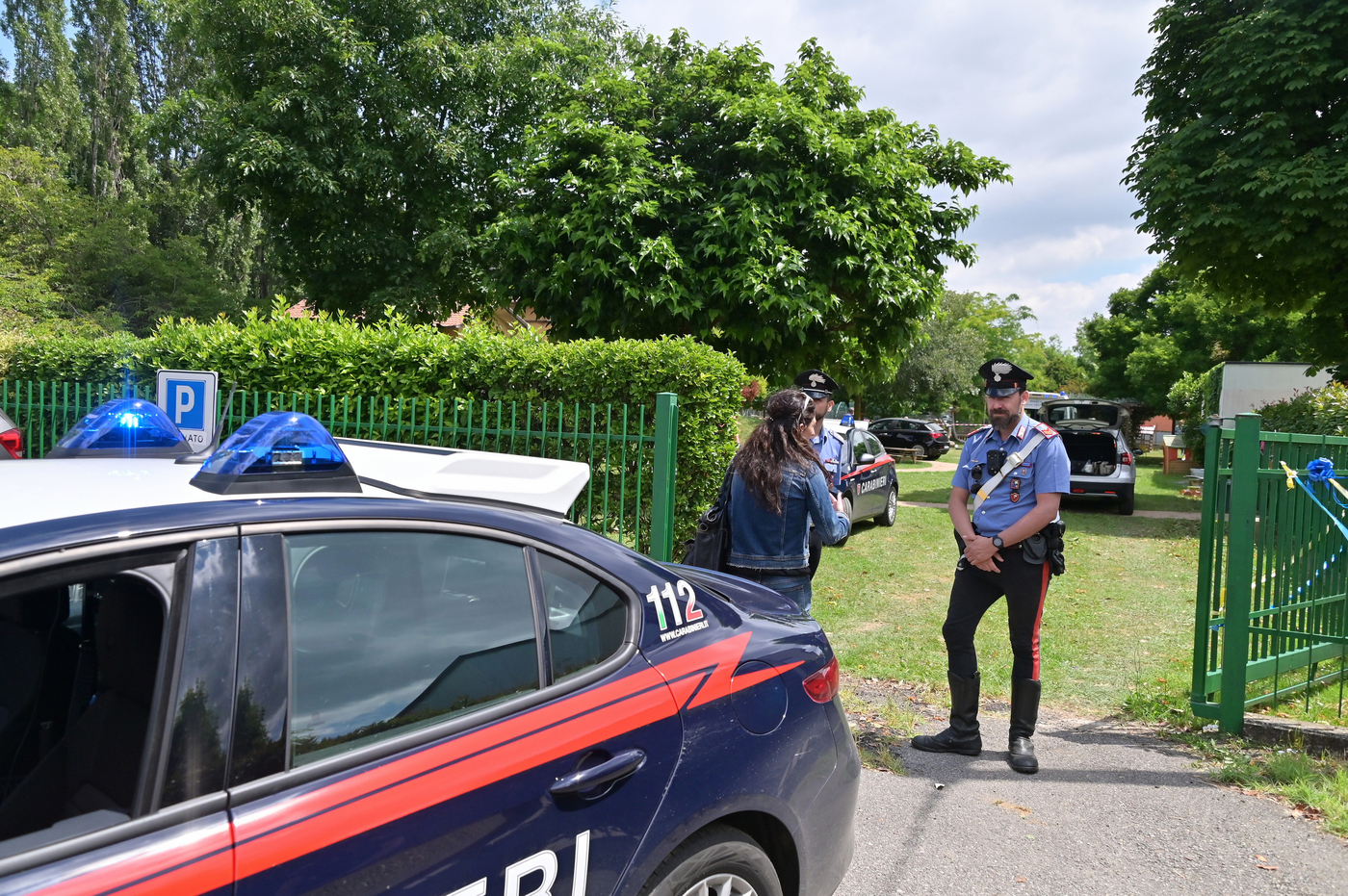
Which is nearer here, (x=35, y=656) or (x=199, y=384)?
(x=35, y=656)

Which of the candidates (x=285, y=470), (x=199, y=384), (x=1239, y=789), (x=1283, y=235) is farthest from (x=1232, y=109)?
(x=285, y=470)

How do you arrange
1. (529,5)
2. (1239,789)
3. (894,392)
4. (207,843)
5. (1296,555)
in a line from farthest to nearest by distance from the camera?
(894,392), (529,5), (1296,555), (1239,789), (207,843)

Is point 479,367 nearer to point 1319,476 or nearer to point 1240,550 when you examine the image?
point 1240,550

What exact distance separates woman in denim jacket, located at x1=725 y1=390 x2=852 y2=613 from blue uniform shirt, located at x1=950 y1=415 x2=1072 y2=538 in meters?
0.87

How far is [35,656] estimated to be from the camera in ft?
5.35

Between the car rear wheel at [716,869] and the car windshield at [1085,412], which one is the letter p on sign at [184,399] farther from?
the car windshield at [1085,412]

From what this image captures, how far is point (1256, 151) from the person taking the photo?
1474cm

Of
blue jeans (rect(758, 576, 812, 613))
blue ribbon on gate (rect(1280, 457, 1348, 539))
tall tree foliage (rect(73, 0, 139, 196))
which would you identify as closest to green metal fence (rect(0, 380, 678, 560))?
blue jeans (rect(758, 576, 812, 613))

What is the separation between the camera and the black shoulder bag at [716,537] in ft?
13.7

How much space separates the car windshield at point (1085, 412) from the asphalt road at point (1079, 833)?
16.6 metres

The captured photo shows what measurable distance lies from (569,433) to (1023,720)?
3593 mm

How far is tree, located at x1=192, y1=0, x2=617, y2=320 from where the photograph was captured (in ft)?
50.0

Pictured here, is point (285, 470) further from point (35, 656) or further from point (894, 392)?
point (894, 392)

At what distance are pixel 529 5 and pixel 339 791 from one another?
1979 centimetres
